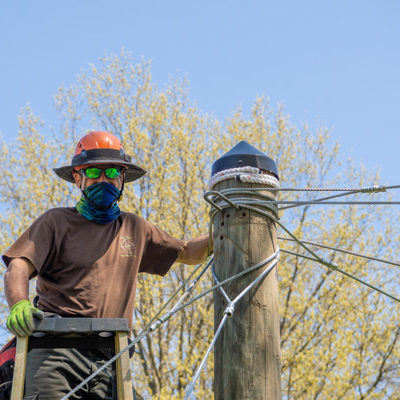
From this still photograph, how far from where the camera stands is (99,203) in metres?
2.94

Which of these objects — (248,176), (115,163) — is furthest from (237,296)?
(115,163)

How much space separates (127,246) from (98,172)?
43cm

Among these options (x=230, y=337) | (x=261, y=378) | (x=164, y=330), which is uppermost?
(x=164, y=330)

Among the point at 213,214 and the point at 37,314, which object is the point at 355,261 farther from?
the point at 37,314

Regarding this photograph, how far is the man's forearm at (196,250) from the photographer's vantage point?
10.3ft

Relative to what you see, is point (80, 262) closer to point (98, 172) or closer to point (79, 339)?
point (79, 339)

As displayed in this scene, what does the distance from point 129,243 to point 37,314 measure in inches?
30.2

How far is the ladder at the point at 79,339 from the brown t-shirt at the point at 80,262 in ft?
0.63

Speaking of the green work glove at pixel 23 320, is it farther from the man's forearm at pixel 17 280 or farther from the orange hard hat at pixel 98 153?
the orange hard hat at pixel 98 153

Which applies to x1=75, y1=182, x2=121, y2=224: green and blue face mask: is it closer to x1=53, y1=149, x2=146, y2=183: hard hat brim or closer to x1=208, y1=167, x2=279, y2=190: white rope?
x1=53, y1=149, x2=146, y2=183: hard hat brim

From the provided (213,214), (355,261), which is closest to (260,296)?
(213,214)

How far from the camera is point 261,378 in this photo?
93.0 inches

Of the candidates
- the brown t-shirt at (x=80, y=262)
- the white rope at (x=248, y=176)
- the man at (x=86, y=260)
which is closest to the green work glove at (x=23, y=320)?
the man at (x=86, y=260)

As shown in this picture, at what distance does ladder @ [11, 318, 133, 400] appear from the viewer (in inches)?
91.6
